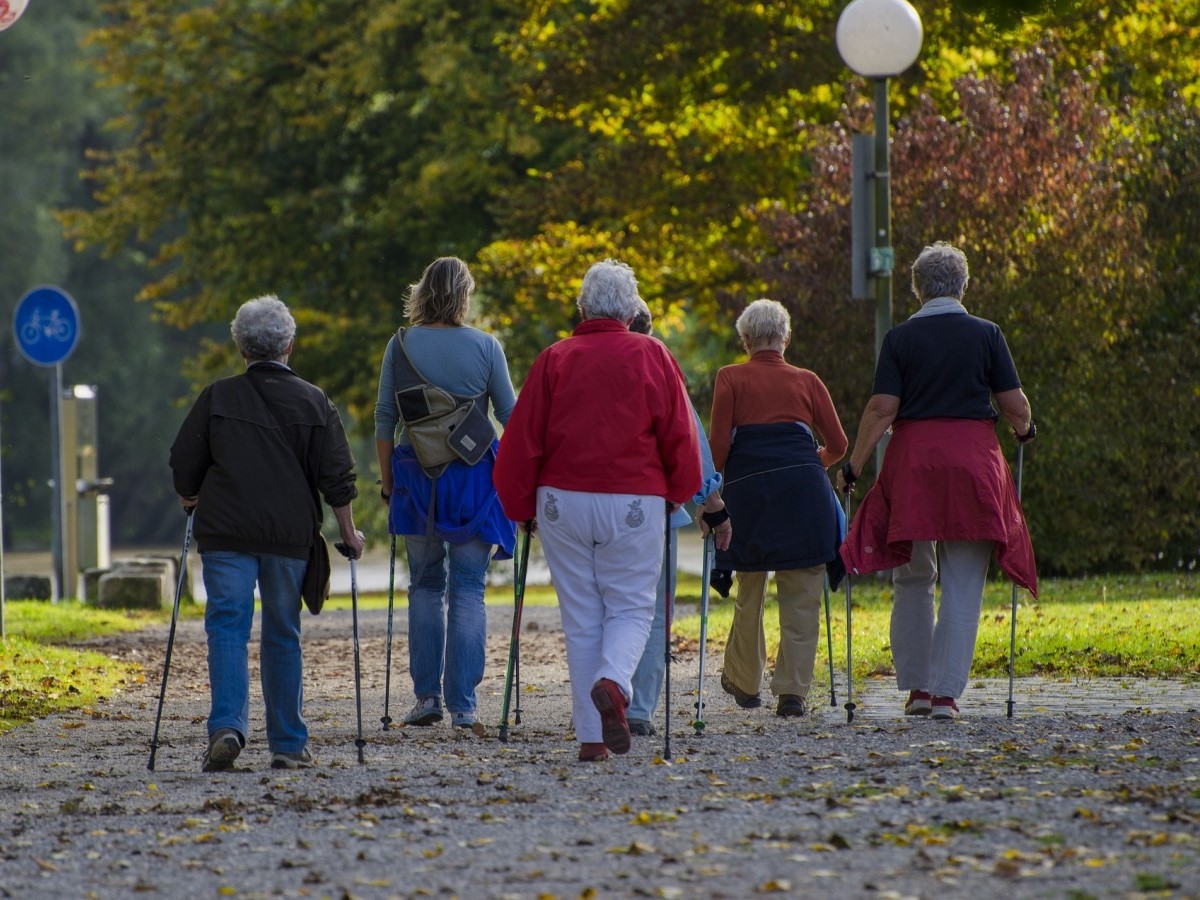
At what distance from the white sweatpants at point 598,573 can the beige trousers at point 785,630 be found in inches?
59.8

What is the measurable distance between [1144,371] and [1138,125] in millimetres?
2829

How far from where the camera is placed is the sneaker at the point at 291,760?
7.54 m

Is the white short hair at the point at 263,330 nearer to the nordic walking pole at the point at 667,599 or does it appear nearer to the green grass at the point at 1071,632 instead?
the nordic walking pole at the point at 667,599

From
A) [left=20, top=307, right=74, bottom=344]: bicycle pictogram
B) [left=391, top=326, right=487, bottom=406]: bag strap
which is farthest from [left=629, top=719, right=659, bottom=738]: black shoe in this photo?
[left=20, top=307, right=74, bottom=344]: bicycle pictogram

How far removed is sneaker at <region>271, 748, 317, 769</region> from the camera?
7535 mm

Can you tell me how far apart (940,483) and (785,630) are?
1059 mm

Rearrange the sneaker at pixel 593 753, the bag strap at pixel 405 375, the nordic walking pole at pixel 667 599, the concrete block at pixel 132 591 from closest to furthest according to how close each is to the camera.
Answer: the sneaker at pixel 593 753 < the nordic walking pole at pixel 667 599 < the bag strap at pixel 405 375 < the concrete block at pixel 132 591

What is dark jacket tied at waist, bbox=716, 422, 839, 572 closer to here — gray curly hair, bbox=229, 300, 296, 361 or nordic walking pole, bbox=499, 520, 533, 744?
nordic walking pole, bbox=499, 520, 533, 744

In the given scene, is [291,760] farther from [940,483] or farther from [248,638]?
[940,483]

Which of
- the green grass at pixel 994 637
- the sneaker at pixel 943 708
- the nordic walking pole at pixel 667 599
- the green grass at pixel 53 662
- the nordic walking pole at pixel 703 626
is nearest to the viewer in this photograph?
the nordic walking pole at pixel 667 599

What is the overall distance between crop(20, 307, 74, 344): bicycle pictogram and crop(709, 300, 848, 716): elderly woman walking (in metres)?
10.9

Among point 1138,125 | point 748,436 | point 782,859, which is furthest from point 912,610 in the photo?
point 1138,125

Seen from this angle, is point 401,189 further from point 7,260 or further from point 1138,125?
point 7,260

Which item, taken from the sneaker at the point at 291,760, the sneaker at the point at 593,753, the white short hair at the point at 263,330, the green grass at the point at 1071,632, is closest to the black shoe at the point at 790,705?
the sneaker at the point at 593,753
